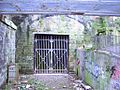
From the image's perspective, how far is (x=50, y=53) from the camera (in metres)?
15.2

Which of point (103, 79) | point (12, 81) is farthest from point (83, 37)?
point (103, 79)

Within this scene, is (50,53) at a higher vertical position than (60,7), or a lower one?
lower

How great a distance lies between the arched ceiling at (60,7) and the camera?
19.6 ft

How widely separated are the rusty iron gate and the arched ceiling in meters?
8.91

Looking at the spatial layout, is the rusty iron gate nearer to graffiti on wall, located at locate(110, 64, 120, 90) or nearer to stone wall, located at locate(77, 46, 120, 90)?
stone wall, located at locate(77, 46, 120, 90)

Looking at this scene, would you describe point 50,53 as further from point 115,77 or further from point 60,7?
point 60,7

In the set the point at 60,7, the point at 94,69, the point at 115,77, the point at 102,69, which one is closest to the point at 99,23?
the point at 94,69

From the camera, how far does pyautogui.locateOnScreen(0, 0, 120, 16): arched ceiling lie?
5988mm

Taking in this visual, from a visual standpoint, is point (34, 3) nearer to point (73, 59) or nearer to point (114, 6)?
point (114, 6)

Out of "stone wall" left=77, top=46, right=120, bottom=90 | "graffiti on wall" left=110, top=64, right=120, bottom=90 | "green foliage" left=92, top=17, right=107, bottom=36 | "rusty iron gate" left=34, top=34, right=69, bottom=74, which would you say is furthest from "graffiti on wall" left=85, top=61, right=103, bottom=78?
"rusty iron gate" left=34, top=34, right=69, bottom=74

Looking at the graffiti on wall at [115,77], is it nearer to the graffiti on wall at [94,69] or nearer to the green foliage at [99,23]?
the graffiti on wall at [94,69]

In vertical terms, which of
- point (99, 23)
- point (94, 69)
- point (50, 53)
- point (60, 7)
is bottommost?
point (94, 69)

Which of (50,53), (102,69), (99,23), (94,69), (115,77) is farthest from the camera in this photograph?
(50,53)

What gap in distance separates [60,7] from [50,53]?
9.20 m
